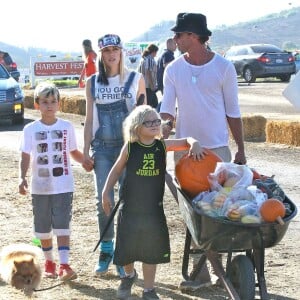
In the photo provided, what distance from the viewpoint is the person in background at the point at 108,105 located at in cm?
679

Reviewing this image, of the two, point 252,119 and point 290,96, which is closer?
point 290,96

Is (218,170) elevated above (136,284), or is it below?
above

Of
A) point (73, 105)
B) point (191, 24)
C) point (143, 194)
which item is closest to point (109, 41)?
point (191, 24)

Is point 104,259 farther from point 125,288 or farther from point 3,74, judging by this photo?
point 3,74

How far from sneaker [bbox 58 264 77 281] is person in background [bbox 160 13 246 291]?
35.6 inches

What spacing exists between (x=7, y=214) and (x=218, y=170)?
13.9ft

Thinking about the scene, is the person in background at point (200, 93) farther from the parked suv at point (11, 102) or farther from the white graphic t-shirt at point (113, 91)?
the parked suv at point (11, 102)

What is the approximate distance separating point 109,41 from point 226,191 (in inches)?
67.5

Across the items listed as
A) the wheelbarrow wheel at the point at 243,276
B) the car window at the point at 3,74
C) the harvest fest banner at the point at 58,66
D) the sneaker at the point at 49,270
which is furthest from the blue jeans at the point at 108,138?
the harvest fest banner at the point at 58,66

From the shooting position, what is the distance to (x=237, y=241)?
5.46m

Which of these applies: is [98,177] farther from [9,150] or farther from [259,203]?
[9,150]

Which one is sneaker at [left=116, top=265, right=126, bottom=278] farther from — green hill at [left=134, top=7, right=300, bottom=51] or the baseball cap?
green hill at [left=134, top=7, right=300, bottom=51]

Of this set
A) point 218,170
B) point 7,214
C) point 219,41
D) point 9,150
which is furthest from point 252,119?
point 219,41

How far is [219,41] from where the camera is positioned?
480ft
